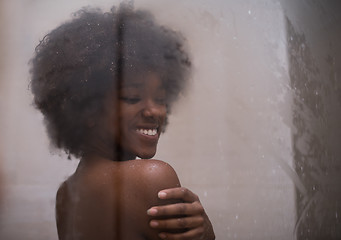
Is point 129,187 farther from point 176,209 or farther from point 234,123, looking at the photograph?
point 234,123

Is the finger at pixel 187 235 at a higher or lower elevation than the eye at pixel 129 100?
lower

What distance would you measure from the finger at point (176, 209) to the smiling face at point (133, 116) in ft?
0.31

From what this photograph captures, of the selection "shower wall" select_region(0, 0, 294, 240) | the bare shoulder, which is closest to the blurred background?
"shower wall" select_region(0, 0, 294, 240)

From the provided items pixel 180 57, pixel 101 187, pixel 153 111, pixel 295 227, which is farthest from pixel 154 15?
pixel 295 227

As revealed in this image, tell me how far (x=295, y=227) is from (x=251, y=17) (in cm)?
42

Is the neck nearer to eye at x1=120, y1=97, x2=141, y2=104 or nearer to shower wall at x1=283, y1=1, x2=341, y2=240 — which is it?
eye at x1=120, y1=97, x2=141, y2=104

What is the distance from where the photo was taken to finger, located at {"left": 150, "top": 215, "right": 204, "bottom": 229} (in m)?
0.48

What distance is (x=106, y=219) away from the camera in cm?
49

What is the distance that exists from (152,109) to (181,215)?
16cm

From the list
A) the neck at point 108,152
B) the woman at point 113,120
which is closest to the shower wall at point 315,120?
the woman at point 113,120

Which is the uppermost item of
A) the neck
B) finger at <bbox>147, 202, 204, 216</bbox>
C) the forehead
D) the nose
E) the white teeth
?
the forehead

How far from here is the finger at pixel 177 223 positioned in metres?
0.48

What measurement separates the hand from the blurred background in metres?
0.10

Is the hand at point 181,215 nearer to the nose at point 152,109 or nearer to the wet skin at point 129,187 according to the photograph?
the wet skin at point 129,187
